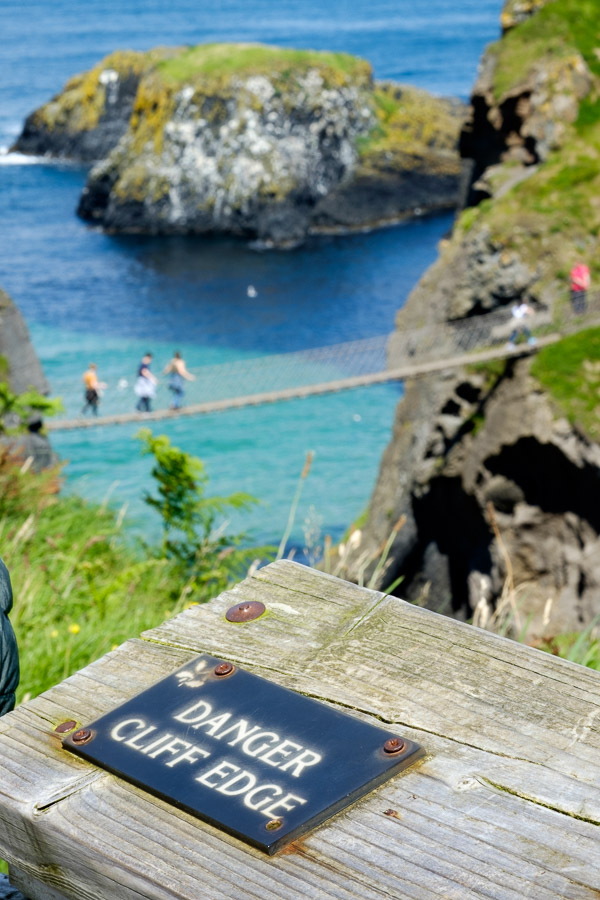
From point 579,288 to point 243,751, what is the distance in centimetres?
1484

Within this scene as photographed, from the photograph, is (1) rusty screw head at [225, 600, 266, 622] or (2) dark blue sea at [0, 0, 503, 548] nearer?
(1) rusty screw head at [225, 600, 266, 622]

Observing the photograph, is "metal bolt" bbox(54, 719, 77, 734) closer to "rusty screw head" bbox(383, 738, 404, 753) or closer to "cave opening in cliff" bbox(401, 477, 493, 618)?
"rusty screw head" bbox(383, 738, 404, 753)

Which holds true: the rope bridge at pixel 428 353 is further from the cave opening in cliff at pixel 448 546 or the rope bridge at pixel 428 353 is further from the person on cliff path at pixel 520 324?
the cave opening in cliff at pixel 448 546

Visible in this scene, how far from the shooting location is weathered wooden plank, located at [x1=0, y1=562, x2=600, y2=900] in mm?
1125

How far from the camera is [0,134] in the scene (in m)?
62.6

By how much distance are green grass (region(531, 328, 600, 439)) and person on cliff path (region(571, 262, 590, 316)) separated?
1.26 ft

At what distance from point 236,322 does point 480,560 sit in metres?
21.6

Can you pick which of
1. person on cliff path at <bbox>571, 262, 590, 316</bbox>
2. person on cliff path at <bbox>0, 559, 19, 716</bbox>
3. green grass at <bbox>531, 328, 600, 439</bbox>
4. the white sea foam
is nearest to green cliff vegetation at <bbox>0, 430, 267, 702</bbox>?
person on cliff path at <bbox>0, 559, 19, 716</bbox>

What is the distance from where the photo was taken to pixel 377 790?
1.26 meters

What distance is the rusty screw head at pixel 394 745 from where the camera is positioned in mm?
1286

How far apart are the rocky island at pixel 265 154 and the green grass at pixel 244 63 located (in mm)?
58

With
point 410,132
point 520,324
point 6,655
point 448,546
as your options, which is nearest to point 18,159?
point 410,132

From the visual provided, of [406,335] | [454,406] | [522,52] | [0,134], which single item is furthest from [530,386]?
[0,134]

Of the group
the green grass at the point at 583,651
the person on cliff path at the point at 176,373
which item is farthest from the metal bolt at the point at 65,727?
the person on cliff path at the point at 176,373
